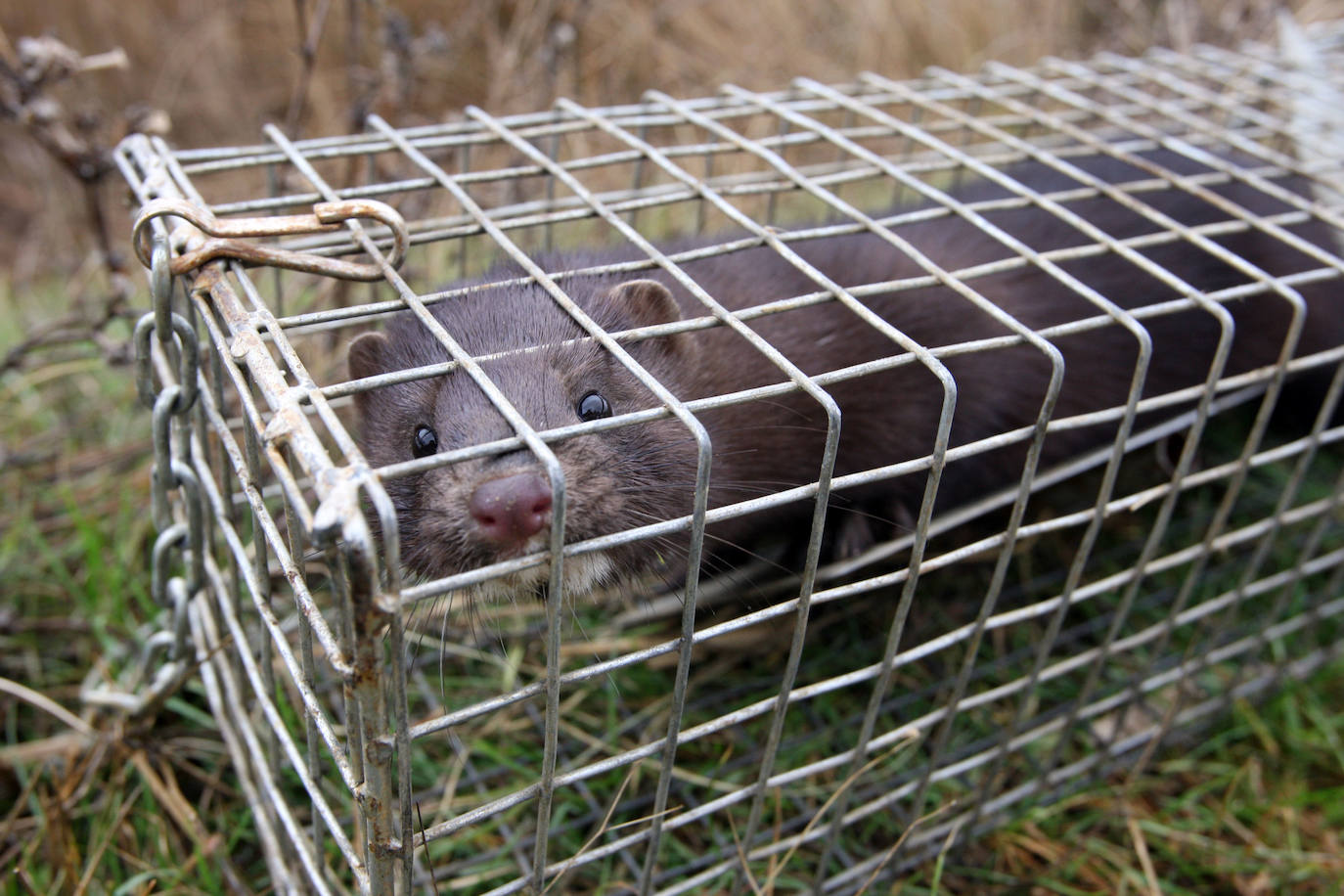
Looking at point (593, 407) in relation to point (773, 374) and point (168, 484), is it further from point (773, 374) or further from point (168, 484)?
point (168, 484)

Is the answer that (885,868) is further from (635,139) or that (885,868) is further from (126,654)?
(126,654)

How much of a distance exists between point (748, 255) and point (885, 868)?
122cm

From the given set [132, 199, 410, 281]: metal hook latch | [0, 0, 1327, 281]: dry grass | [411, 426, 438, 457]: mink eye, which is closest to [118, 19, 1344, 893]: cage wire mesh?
[132, 199, 410, 281]: metal hook latch

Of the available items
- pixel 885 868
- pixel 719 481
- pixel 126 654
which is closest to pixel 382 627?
pixel 719 481

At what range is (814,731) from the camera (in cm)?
227

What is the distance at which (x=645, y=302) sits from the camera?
179 centimetres

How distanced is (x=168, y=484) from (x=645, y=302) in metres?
0.80

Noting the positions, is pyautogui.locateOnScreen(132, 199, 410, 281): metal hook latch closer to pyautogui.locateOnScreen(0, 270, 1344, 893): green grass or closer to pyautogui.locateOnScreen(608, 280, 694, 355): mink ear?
pyautogui.locateOnScreen(608, 280, 694, 355): mink ear

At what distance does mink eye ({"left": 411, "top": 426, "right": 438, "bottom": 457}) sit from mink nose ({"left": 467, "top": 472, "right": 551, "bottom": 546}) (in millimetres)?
360

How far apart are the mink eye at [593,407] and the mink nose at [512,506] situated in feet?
1.12

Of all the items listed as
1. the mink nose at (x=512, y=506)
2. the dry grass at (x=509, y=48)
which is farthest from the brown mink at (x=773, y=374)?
the dry grass at (x=509, y=48)

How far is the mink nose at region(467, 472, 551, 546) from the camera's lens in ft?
4.17

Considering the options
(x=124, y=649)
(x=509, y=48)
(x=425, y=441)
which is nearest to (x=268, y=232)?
(x=425, y=441)

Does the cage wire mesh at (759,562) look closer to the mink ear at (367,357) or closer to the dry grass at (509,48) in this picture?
the mink ear at (367,357)
